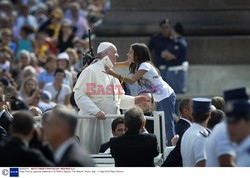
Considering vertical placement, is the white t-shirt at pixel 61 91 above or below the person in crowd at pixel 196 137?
below

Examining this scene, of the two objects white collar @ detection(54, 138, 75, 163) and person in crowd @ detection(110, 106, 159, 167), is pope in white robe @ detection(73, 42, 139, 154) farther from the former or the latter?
white collar @ detection(54, 138, 75, 163)

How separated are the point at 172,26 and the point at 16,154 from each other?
9.62m

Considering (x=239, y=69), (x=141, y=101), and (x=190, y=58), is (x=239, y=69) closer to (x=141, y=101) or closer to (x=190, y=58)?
(x=190, y=58)

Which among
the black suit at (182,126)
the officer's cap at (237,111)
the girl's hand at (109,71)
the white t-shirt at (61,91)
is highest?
the officer's cap at (237,111)

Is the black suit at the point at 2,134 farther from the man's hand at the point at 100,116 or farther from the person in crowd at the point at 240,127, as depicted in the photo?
the person in crowd at the point at 240,127

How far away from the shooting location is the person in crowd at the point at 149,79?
45.2ft

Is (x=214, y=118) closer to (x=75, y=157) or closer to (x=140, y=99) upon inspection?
(x=140, y=99)

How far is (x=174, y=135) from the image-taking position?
45.6 ft

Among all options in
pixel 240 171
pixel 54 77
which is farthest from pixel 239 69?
pixel 240 171

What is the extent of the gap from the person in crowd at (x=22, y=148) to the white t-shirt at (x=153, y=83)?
4.69m

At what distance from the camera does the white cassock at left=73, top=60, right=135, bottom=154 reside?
13.1 m

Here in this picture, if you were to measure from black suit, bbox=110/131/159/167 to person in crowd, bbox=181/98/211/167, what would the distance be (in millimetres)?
427

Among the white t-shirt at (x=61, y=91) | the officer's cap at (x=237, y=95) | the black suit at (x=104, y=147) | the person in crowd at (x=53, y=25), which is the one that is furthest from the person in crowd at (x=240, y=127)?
the person in crowd at (x=53, y=25)

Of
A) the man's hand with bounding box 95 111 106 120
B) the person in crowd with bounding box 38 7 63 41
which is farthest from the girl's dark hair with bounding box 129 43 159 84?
the person in crowd with bounding box 38 7 63 41
